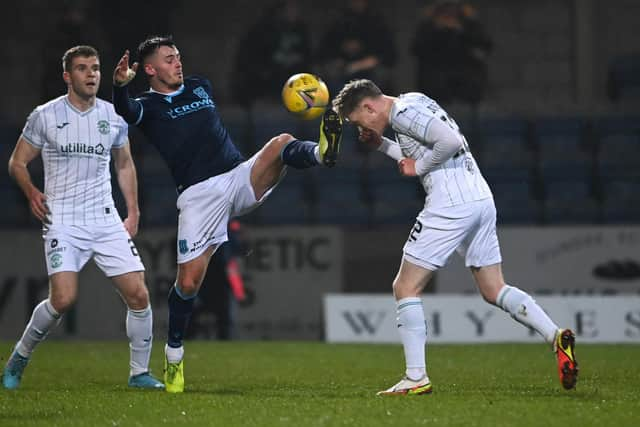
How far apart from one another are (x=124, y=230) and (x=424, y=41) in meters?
7.16

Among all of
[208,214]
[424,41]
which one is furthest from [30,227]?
[208,214]

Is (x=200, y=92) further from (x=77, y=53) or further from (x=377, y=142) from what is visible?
(x=377, y=142)

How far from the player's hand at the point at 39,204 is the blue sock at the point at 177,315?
0.96 meters

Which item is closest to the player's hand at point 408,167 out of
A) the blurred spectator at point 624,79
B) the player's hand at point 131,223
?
the player's hand at point 131,223

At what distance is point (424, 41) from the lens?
14.1 meters

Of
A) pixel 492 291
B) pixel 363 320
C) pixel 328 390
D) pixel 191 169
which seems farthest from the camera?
pixel 363 320

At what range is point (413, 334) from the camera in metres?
7.02

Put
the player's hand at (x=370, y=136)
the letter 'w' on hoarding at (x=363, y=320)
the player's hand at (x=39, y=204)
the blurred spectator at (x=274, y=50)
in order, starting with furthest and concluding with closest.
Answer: the blurred spectator at (x=274, y=50), the letter 'w' on hoarding at (x=363, y=320), the player's hand at (x=39, y=204), the player's hand at (x=370, y=136)

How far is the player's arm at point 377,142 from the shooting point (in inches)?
287

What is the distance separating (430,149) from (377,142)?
0.37 meters

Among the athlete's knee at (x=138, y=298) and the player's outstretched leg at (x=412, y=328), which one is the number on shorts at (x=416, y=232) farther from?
the athlete's knee at (x=138, y=298)

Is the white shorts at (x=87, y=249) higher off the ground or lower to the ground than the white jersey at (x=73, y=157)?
lower

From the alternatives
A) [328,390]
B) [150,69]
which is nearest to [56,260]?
[150,69]

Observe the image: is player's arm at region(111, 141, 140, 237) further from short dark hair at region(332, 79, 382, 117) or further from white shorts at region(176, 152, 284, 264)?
short dark hair at region(332, 79, 382, 117)
